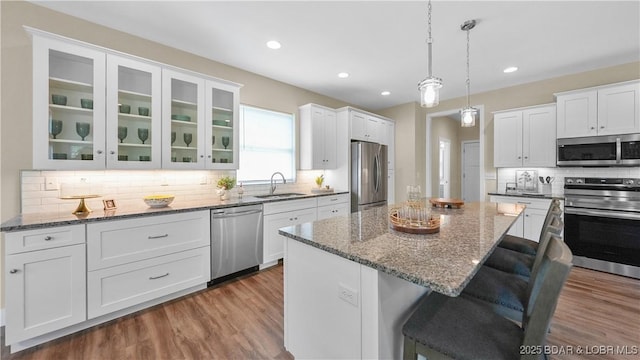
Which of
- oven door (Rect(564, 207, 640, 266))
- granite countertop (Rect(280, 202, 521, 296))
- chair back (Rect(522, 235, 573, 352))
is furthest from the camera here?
oven door (Rect(564, 207, 640, 266))

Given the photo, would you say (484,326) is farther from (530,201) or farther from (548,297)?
(530,201)

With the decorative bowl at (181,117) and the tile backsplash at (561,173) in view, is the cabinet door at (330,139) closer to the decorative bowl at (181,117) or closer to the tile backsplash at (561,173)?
the decorative bowl at (181,117)

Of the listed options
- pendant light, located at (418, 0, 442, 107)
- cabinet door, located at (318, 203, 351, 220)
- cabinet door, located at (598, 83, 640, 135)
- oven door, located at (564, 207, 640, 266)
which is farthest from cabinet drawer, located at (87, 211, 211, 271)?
cabinet door, located at (598, 83, 640, 135)

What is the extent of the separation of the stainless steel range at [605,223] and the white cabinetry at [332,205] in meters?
3.08

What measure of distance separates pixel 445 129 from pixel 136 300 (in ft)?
23.0

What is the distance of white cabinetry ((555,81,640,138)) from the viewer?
3.09 meters

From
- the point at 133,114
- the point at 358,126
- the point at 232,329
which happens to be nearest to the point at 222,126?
the point at 133,114

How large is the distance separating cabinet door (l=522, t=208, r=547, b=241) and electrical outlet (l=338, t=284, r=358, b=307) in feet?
12.2

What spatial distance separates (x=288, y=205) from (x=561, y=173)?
4.14m

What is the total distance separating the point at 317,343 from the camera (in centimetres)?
141

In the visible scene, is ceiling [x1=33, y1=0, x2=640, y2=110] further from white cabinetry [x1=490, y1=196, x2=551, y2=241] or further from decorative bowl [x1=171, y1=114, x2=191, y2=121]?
white cabinetry [x1=490, y1=196, x2=551, y2=241]

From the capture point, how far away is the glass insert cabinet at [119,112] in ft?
6.87

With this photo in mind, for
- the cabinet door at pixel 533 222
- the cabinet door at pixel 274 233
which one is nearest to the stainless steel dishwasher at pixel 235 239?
the cabinet door at pixel 274 233

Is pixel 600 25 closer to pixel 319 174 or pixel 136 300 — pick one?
pixel 319 174
